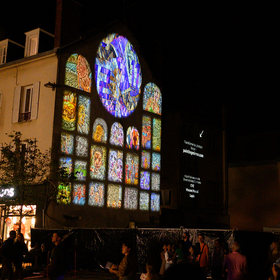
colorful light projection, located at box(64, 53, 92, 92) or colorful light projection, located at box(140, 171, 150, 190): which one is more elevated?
colorful light projection, located at box(64, 53, 92, 92)

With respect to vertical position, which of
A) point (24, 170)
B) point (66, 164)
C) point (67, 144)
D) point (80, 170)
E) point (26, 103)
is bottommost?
point (24, 170)

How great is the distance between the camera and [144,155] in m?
30.5

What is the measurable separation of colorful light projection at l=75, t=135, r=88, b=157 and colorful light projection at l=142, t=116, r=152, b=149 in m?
5.58

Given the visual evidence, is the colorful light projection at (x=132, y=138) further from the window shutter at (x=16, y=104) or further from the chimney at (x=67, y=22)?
the window shutter at (x=16, y=104)

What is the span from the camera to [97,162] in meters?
26.9

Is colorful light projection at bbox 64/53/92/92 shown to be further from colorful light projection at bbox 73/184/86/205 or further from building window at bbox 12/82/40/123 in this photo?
colorful light projection at bbox 73/184/86/205

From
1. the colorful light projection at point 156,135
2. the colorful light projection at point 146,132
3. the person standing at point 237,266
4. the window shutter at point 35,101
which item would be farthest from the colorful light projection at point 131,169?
the person standing at point 237,266

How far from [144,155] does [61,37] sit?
10.00 metres

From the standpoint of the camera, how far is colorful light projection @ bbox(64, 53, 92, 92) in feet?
85.0

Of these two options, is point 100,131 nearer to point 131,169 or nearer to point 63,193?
point 131,169

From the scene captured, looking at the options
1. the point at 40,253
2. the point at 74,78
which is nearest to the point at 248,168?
the point at 74,78

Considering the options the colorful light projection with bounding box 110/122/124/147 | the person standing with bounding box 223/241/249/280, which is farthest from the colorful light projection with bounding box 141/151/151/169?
the person standing with bounding box 223/241/249/280

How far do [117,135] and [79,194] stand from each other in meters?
5.27

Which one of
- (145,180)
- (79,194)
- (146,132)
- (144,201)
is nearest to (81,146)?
(79,194)
